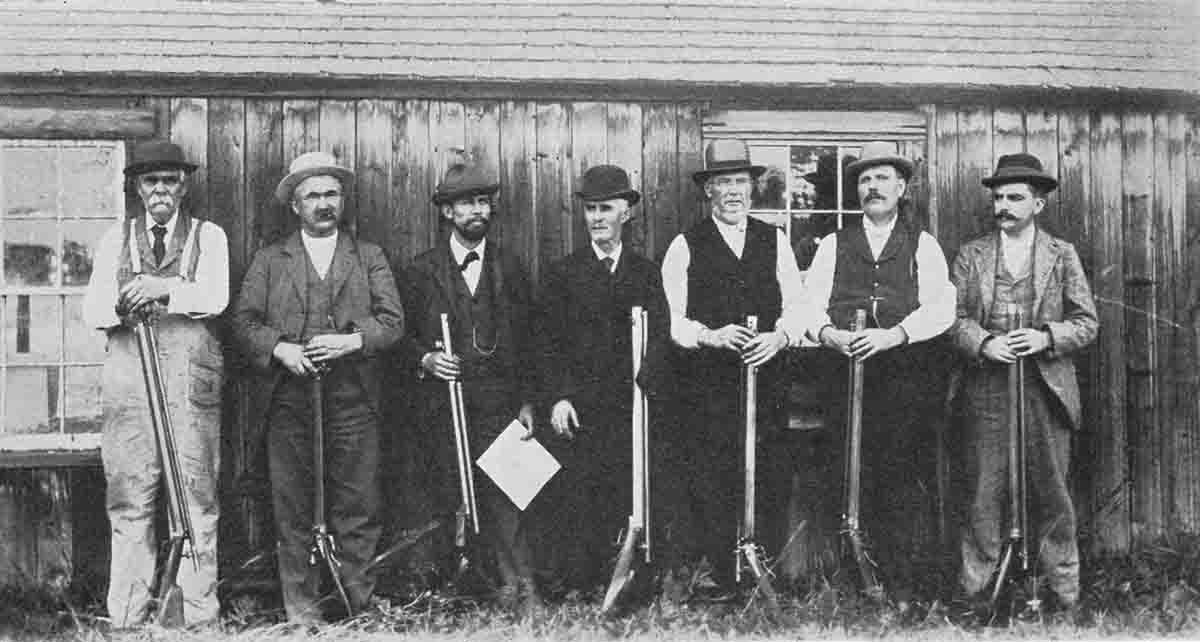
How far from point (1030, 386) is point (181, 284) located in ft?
13.1

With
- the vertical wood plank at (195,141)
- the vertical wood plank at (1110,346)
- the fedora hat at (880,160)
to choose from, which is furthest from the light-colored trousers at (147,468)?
the vertical wood plank at (1110,346)

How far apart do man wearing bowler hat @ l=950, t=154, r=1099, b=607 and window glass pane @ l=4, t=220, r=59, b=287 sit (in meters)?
4.51

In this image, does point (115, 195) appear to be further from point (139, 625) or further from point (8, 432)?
point (139, 625)

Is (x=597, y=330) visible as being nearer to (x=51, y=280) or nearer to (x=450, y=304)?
(x=450, y=304)

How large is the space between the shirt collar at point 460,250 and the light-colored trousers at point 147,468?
125 cm

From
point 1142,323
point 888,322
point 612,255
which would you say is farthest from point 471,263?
point 1142,323

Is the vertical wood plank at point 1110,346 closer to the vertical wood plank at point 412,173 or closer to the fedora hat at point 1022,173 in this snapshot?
the fedora hat at point 1022,173

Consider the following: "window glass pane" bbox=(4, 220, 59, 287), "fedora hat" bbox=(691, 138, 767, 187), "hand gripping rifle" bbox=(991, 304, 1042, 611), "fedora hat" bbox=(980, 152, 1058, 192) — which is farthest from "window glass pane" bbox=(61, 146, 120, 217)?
"hand gripping rifle" bbox=(991, 304, 1042, 611)

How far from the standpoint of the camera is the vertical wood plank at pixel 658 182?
6871 mm

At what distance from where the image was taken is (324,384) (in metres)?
6.15

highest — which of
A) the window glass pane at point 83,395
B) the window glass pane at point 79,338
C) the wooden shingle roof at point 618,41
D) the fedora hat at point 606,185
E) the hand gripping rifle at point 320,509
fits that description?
the wooden shingle roof at point 618,41

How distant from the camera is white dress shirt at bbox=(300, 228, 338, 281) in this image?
627cm

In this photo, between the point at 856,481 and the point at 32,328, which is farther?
the point at 32,328

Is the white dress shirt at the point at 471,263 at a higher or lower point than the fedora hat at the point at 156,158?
lower
